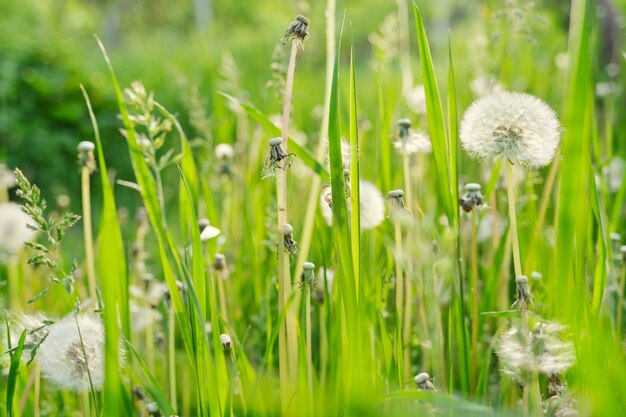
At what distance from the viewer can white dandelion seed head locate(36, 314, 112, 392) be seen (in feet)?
3.41

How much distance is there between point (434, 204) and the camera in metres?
2.01

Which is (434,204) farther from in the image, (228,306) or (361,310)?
(361,310)

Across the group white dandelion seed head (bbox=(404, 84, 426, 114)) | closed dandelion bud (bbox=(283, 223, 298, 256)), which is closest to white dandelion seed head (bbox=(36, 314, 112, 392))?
closed dandelion bud (bbox=(283, 223, 298, 256))

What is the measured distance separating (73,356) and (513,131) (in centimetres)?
74

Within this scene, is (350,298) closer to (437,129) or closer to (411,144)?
(437,129)

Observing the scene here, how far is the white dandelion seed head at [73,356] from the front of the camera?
104cm

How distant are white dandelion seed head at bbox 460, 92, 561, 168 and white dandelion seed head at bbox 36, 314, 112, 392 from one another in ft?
2.06

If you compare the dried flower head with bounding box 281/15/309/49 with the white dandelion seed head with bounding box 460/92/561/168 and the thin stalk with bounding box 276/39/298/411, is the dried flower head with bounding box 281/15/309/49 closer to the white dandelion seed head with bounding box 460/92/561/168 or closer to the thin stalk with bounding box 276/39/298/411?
the thin stalk with bounding box 276/39/298/411

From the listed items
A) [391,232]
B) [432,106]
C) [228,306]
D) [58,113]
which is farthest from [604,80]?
[58,113]

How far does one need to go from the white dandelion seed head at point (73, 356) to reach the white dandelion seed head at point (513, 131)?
627mm

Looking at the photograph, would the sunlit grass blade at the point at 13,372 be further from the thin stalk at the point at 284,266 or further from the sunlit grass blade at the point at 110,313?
the thin stalk at the point at 284,266

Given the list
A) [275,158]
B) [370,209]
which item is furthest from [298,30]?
[370,209]

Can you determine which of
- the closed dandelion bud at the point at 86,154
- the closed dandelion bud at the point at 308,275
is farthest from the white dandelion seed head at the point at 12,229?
the closed dandelion bud at the point at 308,275

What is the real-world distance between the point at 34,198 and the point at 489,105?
685 mm
